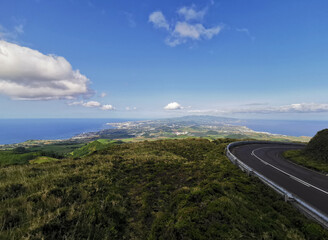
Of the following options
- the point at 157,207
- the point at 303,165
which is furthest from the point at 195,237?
the point at 303,165

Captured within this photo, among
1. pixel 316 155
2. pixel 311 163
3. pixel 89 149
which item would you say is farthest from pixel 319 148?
pixel 89 149

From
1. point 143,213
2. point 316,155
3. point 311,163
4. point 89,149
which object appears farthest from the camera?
point 89,149

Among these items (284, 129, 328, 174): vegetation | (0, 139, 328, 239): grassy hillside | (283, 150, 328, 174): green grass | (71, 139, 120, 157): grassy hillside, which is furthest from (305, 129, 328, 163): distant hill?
(71, 139, 120, 157): grassy hillside

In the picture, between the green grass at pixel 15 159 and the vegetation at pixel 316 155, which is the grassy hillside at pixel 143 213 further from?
the vegetation at pixel 316 155

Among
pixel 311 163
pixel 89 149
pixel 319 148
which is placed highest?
pixel 319 148

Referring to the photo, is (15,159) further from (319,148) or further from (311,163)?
(319,148)

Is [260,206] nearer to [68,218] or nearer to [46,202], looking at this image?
[68,218]

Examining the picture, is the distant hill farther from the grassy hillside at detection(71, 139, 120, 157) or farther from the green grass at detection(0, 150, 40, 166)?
the grassy hillside at detection(71, 139, 120, 157)
